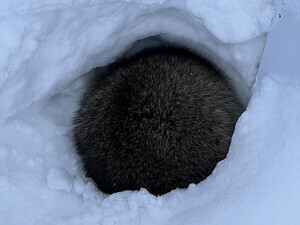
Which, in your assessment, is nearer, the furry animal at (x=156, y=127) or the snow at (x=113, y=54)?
the snow at (x=113, y=54)

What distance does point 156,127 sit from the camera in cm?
179

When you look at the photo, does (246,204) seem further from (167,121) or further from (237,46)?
(237,46)

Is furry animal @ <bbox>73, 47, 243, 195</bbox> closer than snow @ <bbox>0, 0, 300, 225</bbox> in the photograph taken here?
No

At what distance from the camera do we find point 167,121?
1801 mm

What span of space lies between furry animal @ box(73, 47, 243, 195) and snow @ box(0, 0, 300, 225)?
11 centimetres

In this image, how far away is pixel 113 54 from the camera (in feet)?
6.70

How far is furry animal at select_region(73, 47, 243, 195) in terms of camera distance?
1784 mm

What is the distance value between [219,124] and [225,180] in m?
0.42

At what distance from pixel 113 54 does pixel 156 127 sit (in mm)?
474

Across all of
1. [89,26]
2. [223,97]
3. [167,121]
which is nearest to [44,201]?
[167,121]

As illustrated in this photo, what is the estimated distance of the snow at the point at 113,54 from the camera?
4.72 feet

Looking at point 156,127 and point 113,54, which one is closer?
point 156,127

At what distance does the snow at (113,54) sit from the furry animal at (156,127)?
0.11 meters

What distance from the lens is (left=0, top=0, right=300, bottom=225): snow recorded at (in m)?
1.44
